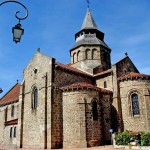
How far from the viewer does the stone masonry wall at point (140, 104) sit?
2358cm

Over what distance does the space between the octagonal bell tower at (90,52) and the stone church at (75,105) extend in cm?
319

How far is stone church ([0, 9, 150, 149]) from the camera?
23.0m

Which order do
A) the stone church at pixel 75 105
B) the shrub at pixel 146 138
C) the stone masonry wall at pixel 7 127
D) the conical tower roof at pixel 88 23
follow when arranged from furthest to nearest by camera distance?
1. the conical tower roof at pixel 88 23
2. the stone masonry wall at pixel 7 127
3. the stone church at pixel 75 105
4. the shrub at pixel 146 138

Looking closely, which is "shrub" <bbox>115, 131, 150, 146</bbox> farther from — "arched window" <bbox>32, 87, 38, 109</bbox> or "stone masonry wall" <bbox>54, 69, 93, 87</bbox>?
"arched window" <bbox>32, 87, 38, 109</bbox>

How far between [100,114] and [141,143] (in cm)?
635

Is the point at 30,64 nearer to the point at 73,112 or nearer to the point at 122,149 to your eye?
the point at 73,112

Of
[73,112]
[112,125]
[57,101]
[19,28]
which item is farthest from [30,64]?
[19,28]

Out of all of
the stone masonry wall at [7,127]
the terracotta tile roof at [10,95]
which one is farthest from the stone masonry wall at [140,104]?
the terracotta tile roof at [10,95]

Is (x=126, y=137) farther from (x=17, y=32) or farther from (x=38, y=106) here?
(x=17, y=32)

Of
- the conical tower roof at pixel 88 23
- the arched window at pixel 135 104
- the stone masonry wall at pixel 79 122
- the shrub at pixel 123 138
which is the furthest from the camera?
the conical tower roof at pixel 88 23

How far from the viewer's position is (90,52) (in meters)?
33.6

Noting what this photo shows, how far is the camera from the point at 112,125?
25.5 meters

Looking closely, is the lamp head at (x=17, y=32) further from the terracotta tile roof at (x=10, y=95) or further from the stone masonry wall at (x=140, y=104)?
the terracotta tile roof at (x=10, y=95)

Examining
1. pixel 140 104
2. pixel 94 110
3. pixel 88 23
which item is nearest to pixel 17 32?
pixel 94 110
